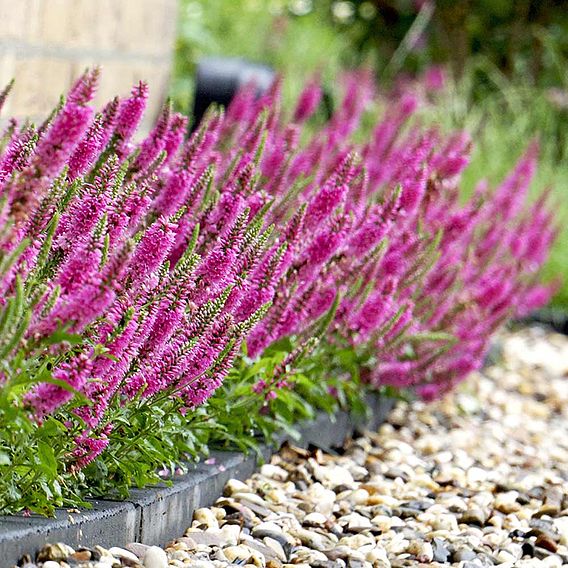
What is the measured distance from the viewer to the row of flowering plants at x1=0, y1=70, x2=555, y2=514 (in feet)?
6.91

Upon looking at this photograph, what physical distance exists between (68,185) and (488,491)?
183 cm

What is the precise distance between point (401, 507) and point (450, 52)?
8512 millimetres

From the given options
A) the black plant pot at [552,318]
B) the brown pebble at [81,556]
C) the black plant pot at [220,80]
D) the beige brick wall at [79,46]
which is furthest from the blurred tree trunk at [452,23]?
the brown pebble at [81,556]

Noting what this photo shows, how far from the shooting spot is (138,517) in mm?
2635

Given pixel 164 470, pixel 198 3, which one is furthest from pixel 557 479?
pixel 198 3

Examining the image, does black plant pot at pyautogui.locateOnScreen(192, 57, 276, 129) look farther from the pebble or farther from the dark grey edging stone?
the pebble

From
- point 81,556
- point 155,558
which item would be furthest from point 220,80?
point 81,556

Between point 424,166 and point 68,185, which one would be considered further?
point 424,166

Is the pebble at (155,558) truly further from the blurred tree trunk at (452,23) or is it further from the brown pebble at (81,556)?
the blurred tree trunk at (452,23)

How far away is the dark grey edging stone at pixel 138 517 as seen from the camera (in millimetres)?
2285

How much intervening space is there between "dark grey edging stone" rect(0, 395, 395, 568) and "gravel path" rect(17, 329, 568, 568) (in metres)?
Result: 0.03

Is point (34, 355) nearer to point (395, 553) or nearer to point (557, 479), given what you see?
point (395, 553)

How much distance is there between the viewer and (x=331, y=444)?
13.0ft

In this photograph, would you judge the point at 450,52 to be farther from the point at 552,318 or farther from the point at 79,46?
the point at 79,46
